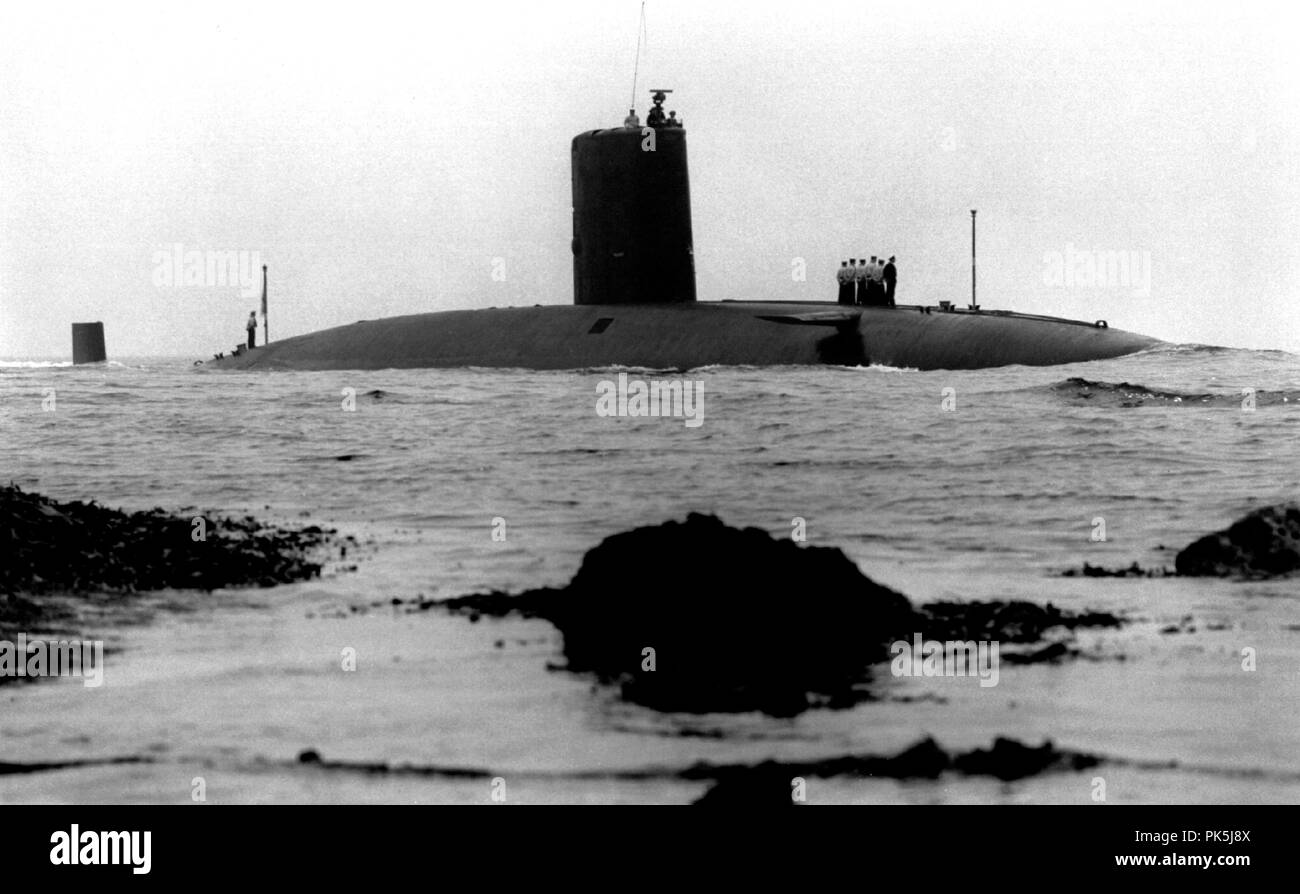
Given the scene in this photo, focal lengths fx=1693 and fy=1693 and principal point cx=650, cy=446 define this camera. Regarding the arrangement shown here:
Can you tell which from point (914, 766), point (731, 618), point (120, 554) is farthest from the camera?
point (120, 554)

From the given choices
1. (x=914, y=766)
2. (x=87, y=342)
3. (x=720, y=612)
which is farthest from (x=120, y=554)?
(x=87, y=342)

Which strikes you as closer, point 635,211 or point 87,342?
point 635,211

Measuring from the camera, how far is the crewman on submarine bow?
29828 millimetres

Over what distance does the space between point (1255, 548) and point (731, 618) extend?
4.08 metres

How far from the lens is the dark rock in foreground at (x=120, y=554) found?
1050 cm

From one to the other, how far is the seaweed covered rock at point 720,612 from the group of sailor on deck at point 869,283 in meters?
20.9

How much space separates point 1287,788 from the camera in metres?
6.51

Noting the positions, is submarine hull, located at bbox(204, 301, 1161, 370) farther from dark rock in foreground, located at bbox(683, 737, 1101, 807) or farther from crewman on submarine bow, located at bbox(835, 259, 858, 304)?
dark rock in foreground, located at bbox(683, 737, 1101, 807)

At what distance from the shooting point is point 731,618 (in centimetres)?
855

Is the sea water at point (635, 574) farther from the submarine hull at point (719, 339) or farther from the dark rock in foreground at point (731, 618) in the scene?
the submarine hull at point (719, 339)

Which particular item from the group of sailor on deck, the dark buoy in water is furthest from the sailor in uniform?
the dark buoy in water

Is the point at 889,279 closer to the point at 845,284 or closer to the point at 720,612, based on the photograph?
the point at 845,284

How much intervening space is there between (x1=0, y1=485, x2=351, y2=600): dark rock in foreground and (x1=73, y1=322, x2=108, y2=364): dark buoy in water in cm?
4236
